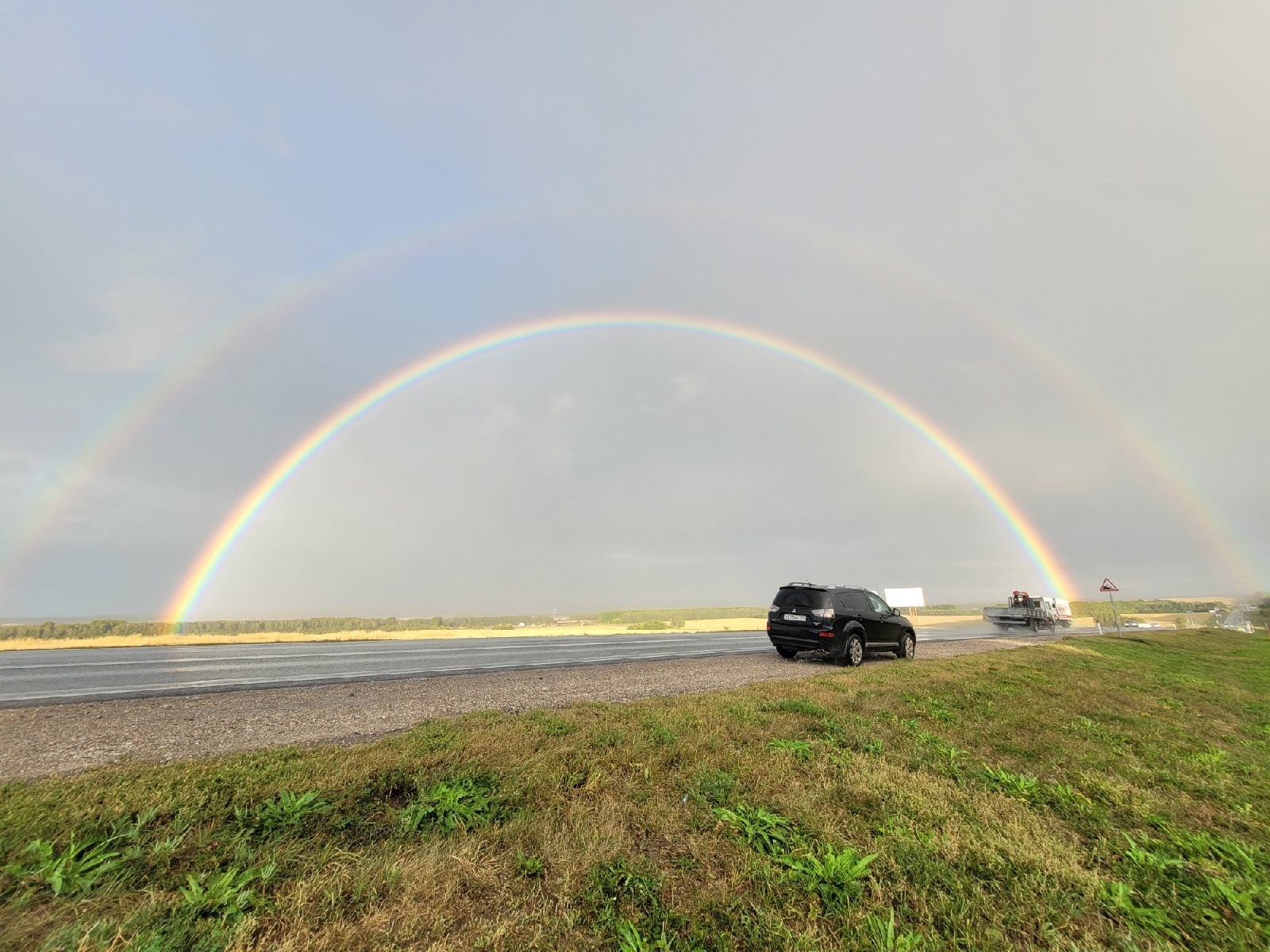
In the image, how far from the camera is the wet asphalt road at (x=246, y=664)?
1007 centimetres

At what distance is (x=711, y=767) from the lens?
5.51m

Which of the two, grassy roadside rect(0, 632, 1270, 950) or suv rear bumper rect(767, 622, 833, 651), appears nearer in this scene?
grassy roadside rect(0, 632, 1270, 950)

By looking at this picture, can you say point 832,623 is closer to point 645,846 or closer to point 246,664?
point 645,846

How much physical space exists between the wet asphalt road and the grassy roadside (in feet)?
21.8

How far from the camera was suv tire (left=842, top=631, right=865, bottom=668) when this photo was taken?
15.8m

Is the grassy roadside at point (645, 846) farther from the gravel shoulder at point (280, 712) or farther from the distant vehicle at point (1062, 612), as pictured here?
the distant vehicle at point (1062, 612)

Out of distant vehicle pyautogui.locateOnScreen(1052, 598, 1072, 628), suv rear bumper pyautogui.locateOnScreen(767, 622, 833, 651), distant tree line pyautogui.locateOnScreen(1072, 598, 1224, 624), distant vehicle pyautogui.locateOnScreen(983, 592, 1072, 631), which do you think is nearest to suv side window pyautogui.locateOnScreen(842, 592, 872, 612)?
suv rear bumper pyautogui.locateOnScreen(767, 622, 833, 651)

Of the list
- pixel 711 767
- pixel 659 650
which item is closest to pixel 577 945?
pixel 711 767

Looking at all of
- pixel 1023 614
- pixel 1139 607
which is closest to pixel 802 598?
pixel 1023 614

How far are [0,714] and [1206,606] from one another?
217415mm

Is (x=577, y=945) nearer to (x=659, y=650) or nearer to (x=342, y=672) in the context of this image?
(x=342, y=672)

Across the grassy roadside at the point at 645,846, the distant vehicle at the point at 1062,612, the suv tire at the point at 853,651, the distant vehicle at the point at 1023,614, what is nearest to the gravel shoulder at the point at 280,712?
the grassy roadside at the point at 645,846

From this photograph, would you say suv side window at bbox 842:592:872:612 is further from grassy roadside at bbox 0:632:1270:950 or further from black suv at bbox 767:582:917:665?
grassy roadside at bbox 0:632:1270:950

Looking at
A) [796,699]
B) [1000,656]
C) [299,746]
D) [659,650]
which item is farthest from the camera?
[659,650]
